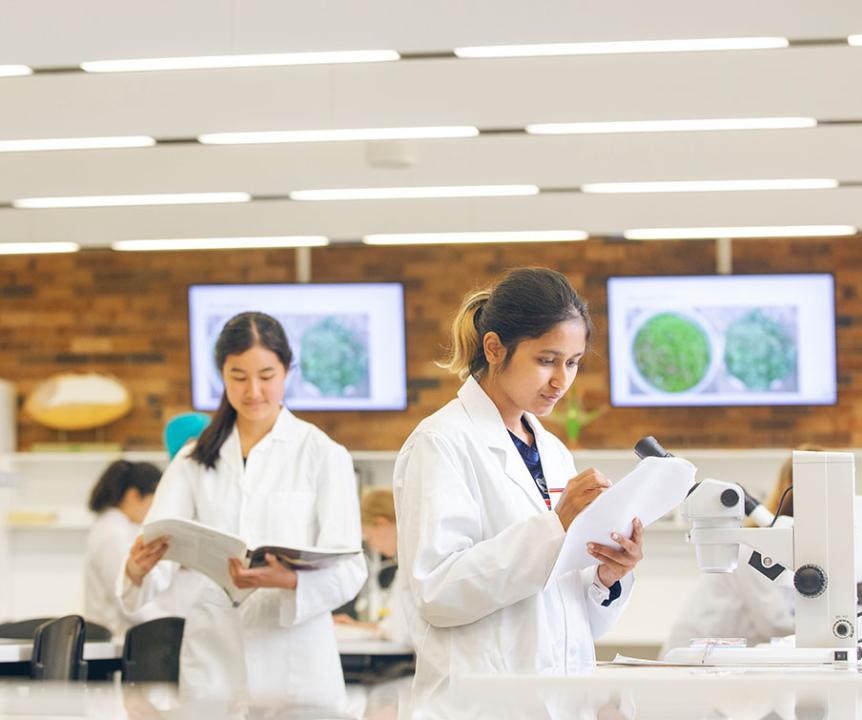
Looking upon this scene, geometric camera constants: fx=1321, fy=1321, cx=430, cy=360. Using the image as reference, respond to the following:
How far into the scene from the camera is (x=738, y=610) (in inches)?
161

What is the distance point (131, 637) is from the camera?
368 centimetres

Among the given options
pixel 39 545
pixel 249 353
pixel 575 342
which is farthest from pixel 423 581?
pixel 39 545

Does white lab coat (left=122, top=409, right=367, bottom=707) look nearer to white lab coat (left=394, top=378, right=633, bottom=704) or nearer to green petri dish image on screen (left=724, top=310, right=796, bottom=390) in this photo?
white lab coat (left=394, top=378, right=633, bottom=704)

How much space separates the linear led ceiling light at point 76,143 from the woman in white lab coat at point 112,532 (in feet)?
4.48

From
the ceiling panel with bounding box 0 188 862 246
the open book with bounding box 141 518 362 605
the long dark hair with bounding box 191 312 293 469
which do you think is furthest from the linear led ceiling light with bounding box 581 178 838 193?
the open book with bounding box 141 518 362 605

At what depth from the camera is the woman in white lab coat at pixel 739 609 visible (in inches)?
158

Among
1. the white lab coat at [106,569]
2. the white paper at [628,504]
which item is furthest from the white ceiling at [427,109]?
the white paper at [628,504]

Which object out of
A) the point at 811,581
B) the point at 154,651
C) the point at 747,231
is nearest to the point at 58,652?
the point at 154,651

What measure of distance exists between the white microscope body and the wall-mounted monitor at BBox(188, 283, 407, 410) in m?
5.39

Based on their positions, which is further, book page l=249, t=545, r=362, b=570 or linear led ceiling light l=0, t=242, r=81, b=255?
linear led ceiling light l=0, t=242, r=81, b=255

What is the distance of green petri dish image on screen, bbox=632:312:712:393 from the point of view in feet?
25.0

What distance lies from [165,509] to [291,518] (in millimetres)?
315

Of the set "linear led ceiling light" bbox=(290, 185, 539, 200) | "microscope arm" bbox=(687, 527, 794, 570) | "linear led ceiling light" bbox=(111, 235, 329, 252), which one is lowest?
"microscope arm" bbox=(687, 527, 794, 570)

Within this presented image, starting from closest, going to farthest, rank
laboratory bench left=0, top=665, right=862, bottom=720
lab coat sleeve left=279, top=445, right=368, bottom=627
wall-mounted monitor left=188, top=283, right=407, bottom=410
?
laboratory bench left=0, top=665, right=862, bottom=720, lab coat sleeve left=279, top=445, right=368, bottom=627, wall-mounted monitor left=188, top=283, right=407, bottom=410
